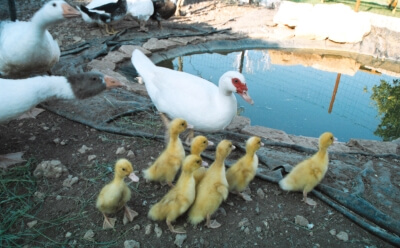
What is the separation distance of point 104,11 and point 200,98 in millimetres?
6125

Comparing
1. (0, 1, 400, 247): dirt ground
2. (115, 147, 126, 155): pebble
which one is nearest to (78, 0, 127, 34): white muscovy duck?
(0, 1, 400, 247): dirt ground

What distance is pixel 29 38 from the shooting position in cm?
433

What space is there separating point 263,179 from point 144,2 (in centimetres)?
735

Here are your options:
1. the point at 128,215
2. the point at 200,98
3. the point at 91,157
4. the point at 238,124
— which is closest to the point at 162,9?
the point at 238,124

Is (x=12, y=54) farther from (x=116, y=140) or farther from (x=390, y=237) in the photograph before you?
(x=390, y=237)

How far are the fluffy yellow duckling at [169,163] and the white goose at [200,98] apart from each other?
1.29ft

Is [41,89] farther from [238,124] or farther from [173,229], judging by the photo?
[238,124]

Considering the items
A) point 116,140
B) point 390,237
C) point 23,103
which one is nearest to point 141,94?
point 116,140

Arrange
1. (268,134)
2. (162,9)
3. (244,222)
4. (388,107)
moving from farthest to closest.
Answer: (162,9) → (388,107) → (268,134) → (244,222)

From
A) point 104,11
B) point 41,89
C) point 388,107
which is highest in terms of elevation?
point 104,11

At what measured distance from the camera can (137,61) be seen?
4.16m

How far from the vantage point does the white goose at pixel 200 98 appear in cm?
335

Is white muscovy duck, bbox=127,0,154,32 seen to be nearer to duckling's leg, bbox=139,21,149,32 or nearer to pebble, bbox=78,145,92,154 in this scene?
duckling's leg, bbox=139,21,149,32

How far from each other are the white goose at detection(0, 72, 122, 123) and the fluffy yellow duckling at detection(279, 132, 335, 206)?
2.08 metres
